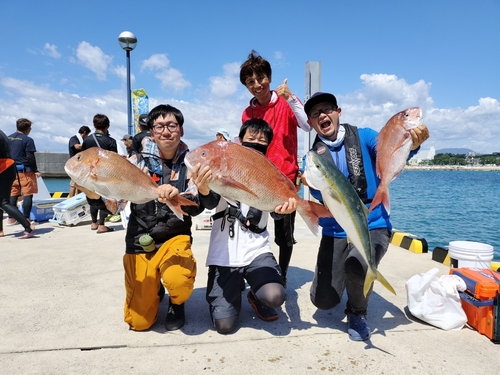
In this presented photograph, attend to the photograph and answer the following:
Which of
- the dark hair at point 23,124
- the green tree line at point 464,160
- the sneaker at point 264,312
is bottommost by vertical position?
the sneaker at point 264,312

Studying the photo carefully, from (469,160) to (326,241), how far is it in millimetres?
152248

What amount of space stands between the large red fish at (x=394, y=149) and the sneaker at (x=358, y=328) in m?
1.02

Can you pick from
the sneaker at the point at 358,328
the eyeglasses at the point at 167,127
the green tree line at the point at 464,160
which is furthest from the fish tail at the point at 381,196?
the green tree line at the point at 464,160

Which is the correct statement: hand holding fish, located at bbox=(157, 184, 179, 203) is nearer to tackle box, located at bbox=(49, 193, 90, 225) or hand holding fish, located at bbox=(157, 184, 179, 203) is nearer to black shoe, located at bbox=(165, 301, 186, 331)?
black shoe, located at bbox=(165, 301, 186, 331)

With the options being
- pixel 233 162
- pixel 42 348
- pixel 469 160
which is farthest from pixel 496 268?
pixel 469 160

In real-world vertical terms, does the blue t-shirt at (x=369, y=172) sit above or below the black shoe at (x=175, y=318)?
above

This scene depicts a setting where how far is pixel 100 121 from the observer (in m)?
5.72

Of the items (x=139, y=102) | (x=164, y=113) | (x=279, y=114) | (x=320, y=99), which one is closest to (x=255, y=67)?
(x=279, y=114)

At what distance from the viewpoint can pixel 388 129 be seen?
2316 mm

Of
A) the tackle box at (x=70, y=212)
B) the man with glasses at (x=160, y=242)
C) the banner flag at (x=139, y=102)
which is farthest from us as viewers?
the banner flag at (x=139, y=102)

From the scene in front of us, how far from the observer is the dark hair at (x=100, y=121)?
5693mm

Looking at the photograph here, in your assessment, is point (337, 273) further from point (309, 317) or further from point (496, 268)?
point (496, 268)

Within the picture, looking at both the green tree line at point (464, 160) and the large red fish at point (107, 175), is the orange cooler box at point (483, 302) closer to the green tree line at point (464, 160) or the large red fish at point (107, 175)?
the large red fish at point (107, 175)

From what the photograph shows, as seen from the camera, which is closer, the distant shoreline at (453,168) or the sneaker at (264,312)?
the sneaker at (264,312)
